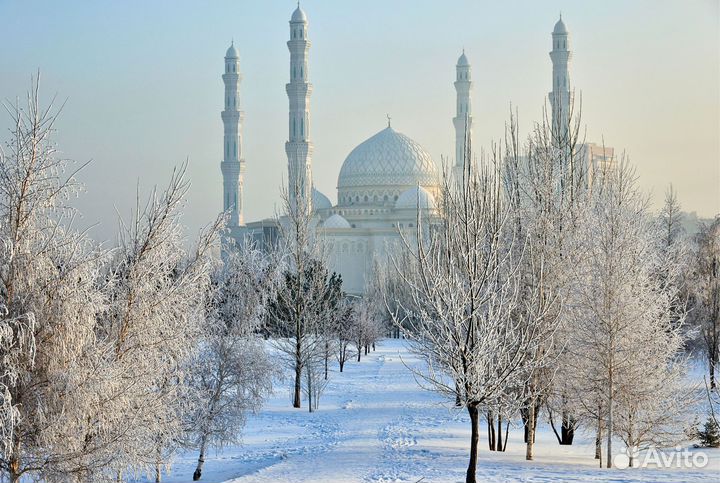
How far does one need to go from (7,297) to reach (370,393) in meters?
13.7

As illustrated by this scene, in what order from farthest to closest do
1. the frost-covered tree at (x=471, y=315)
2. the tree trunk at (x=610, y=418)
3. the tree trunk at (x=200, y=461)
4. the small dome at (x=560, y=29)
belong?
1. the small dome at (x=560, y=29)
2. the tree trunk at (x=200, y=461)
3. the tree trunk at (x=610, y=418)
4. the frost-covered tree at (x=471, y=315)

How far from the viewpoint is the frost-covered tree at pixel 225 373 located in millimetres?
12570

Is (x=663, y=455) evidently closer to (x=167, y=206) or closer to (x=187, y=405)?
(x=187, y=405)

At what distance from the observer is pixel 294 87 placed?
5847cm

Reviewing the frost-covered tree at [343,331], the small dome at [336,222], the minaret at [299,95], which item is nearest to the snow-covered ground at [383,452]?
the frost-covered tree at [343,331]

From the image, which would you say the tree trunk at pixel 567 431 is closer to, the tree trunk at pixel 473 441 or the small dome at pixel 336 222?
the tree trunk at pixel 473 441

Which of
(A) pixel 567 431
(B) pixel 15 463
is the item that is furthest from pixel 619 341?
(B) pixel 15 463

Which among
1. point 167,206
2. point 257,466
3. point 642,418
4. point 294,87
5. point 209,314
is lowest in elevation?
point 257,466

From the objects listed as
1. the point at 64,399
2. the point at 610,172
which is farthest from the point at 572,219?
the point at 64,399

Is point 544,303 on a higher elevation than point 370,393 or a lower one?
higher

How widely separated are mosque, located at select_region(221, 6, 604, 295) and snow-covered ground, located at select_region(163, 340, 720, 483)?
124 ft

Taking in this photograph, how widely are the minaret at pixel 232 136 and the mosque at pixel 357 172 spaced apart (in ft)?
0.22

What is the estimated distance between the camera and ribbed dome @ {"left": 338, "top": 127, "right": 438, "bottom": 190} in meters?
68.8

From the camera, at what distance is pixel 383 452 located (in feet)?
40.9
